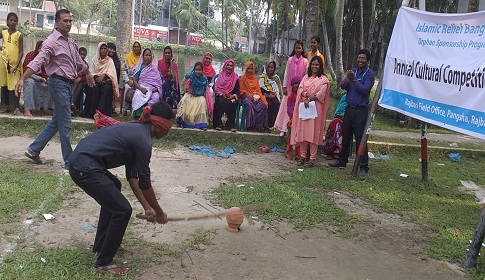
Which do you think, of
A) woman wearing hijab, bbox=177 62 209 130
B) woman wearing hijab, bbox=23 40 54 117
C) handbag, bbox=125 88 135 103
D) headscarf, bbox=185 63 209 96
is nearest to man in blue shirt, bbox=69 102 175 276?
woman wearing hijab, bbox=177 62 209 130

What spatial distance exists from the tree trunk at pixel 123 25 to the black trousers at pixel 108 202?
25.0ft

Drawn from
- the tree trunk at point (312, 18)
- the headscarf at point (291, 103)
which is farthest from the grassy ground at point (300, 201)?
the tree trunk at point (312, 18)

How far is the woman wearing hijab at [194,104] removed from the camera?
8.51m

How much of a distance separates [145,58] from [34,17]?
234 feet

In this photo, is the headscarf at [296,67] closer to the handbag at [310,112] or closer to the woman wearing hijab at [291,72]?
the woman wearing hijab at [291,72]

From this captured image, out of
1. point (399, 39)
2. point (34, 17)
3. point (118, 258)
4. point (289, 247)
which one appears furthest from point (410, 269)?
point (34, 17)

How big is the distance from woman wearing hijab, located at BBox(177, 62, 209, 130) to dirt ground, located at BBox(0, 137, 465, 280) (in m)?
2.92

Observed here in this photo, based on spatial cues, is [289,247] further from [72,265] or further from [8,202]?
[8,202]

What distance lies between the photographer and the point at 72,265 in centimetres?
350

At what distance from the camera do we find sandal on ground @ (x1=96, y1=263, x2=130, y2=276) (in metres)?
3.40

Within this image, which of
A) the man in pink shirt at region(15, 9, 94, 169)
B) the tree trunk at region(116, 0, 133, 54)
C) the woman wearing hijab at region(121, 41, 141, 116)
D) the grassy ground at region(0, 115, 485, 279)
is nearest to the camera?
the grassy ground at region(0, 115, 485, 279)

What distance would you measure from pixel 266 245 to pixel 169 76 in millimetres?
5587

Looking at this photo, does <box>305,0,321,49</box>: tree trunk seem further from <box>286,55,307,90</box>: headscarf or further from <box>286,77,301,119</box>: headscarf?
<box>286,77,301,119</box>: headscarf

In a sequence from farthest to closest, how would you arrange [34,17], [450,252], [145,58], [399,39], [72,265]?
1. [34,17]
2. [145,58]
3. [399,39]
4. [450,252]
5. [72,265]
